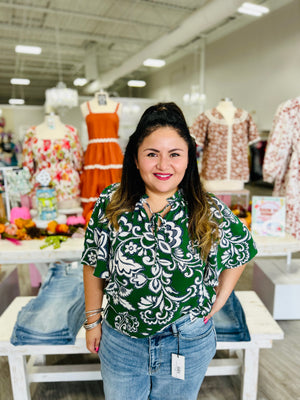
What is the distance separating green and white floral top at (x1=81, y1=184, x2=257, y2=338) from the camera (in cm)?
98

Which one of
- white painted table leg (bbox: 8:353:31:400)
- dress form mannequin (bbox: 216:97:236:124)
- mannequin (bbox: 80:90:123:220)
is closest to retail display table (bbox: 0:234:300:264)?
white painted table leg (bbox: 8:353:31:400)

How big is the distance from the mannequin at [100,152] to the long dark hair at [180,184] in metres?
2.17

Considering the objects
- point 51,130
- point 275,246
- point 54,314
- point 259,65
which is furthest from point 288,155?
point 259,65

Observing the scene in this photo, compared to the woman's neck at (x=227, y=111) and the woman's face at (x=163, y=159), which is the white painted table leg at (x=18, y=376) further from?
the woman's neck at (x=227, y=111)

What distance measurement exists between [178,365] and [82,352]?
0.71 m

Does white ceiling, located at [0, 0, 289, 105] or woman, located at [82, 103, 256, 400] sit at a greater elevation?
white ceiling, located at [0, 0, 289, 105]

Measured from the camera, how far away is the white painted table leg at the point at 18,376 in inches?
61.1

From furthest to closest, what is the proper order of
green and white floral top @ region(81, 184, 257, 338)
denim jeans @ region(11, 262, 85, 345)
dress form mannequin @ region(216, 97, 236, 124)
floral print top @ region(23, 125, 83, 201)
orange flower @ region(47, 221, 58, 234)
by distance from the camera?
dress form mannequin @ region(216, 97, 236, 124) → floral print top @ region(23, 125, 83, 201) → orange flower @ region(47, 221, 58, 234) → denim jeans @ region(11, 262, 85, 345) → green and white floral top @ region(81, 184, 257, 338)

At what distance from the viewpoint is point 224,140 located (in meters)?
3.96

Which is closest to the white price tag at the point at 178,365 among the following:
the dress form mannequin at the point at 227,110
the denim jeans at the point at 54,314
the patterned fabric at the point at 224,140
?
the denim jeans at the point at 54,314

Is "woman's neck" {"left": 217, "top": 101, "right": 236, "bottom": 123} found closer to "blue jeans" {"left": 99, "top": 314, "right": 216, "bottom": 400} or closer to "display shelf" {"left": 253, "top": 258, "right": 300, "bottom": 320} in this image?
"display shelf" {"left": 253, "top": 258, "right": 300, "bottom": 320}

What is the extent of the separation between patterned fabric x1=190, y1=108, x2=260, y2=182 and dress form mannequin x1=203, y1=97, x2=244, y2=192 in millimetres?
40

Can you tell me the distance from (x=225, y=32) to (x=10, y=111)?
855 cm

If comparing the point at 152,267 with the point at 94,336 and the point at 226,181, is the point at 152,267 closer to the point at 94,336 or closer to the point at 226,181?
the point at 94,336
